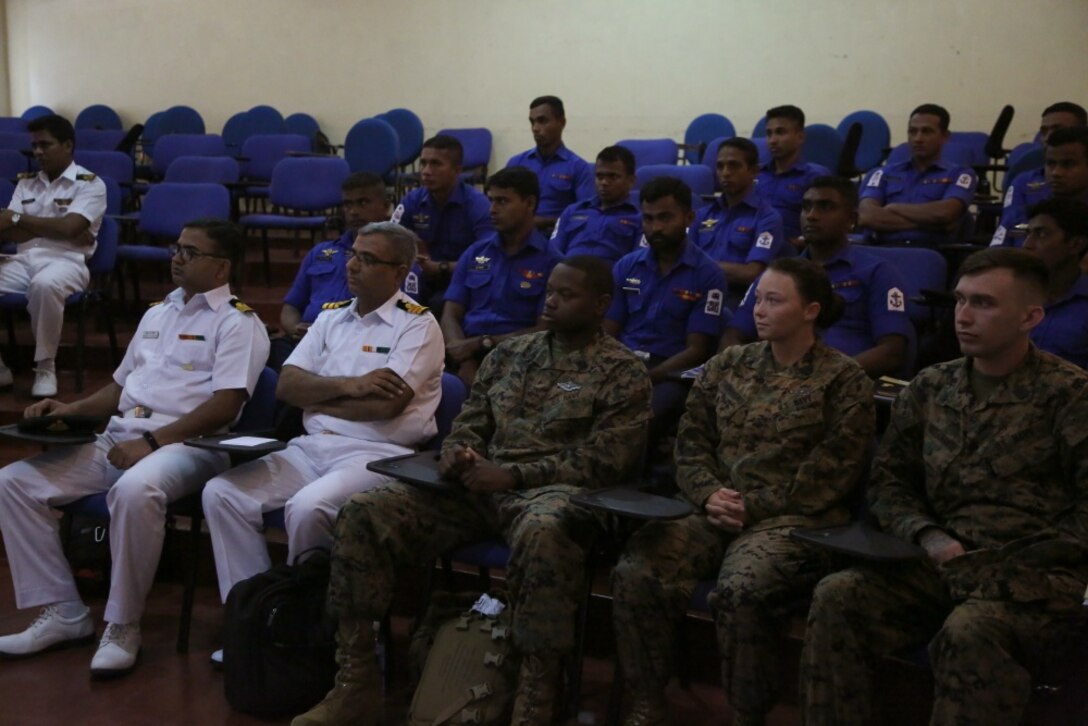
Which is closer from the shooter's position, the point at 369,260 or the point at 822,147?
the point at 369,260

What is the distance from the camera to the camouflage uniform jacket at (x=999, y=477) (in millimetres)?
2225

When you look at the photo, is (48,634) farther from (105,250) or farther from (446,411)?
(105,250)

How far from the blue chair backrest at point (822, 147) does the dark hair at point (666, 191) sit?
10.3ft

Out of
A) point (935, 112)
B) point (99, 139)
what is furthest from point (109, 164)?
point (935, 112)

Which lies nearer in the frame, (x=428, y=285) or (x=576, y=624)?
(x=576, y=624)

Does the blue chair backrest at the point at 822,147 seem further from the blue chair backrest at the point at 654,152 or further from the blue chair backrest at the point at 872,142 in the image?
the blue chair backrest at the point at 654,152

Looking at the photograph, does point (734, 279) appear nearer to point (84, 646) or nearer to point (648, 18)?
point (84, 646)

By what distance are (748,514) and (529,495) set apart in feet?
1.85

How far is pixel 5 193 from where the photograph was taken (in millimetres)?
5926

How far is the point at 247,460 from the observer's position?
3.22m

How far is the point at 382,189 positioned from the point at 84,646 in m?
2.27

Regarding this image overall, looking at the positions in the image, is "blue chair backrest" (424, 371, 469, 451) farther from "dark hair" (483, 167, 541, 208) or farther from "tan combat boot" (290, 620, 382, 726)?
"dark hair" (483, 167, 541, 208)

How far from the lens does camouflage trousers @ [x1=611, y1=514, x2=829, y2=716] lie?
2387mm

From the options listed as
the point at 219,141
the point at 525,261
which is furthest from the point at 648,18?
the point at 525,261
